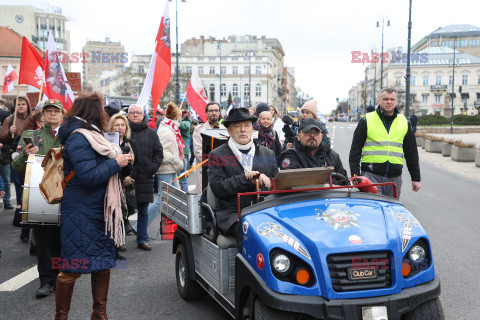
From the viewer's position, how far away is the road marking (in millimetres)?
5488

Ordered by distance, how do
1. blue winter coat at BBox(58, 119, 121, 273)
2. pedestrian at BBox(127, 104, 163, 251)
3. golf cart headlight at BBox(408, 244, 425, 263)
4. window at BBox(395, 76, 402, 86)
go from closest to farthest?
golf cart headlight at BBox(408, 244, 425, 263)
blue winter coat at BBox(58, 119, 121, 273)
pedestrian at BBox(127, 104, 163, 251)
window at BBox(395, 76, 402, 86)

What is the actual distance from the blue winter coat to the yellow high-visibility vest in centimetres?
349

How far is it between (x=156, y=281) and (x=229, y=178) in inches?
80.1

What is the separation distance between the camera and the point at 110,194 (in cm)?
386

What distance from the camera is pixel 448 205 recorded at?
10383mm

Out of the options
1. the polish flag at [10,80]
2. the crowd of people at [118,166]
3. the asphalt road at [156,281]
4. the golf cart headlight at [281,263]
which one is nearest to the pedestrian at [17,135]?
the crowd of people at [118,166]

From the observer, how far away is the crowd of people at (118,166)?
3.77 meters

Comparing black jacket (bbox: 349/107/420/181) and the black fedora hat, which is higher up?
the black fedora hat

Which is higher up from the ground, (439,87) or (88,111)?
(439,87)

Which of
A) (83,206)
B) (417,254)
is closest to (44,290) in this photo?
(83,206)

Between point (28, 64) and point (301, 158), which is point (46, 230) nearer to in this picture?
point (301, 158)

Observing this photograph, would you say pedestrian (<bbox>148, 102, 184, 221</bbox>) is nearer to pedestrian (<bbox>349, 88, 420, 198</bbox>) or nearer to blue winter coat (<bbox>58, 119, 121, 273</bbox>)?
pedestrian (<bbox>349, 88, 420, 198</bbox>)

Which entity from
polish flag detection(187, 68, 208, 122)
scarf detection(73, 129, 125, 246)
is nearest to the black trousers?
scarf detection(73, 129, 125, 246)

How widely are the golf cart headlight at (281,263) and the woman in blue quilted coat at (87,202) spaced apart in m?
1.36
